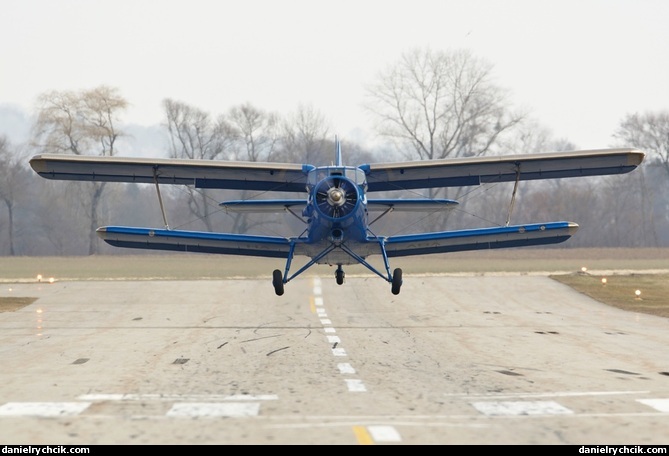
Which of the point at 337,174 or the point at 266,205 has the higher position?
the point at 337,174

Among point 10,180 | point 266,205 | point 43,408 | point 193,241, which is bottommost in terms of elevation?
point 43,408

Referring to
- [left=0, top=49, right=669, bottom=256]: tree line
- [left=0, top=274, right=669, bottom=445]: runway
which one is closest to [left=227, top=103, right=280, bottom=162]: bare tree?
[left=0, top=49, right=669, bottom=256]: tree line

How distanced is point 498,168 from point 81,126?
4916cm

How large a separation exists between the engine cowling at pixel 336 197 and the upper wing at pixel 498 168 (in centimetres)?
268

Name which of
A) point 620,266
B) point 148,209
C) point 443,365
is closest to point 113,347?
point 443,365

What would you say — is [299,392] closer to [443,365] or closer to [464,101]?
[443,365]

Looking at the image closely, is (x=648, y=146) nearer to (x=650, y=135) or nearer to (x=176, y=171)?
(x=650, y=135)

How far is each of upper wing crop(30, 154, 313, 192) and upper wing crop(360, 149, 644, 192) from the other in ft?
6.77

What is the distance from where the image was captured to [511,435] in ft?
26.0

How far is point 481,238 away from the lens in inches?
818

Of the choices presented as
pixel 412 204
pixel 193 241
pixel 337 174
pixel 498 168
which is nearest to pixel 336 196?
pixel 337 174

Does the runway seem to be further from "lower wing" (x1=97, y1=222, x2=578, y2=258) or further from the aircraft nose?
the aircraft nose

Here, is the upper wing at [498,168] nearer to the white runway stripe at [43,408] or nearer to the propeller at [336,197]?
the propeller at [336,197]
